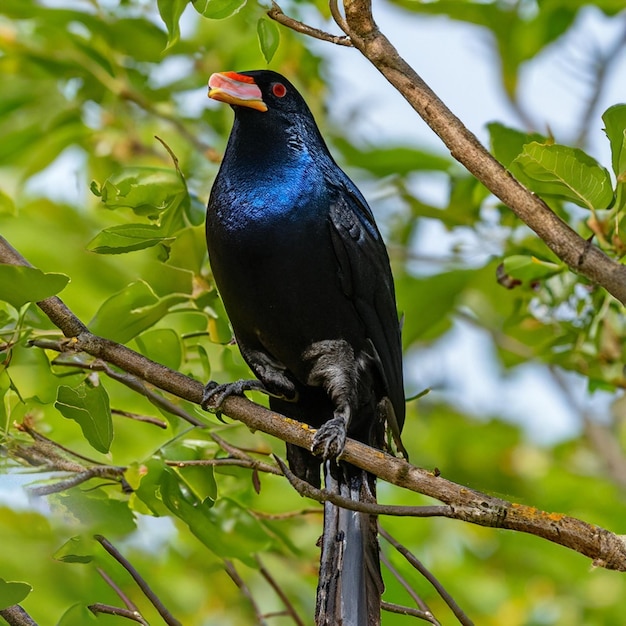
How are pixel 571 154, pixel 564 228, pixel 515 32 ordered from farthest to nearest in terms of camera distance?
pixel 515 32 → pixel 571 154 → pixel 564 228

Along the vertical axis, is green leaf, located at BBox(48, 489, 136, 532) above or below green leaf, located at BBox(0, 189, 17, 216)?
below

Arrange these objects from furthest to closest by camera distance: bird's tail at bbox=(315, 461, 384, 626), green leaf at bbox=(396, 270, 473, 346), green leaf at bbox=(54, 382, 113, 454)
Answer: green leaf at bbox=(396, 270, 473, 346), bird's tail at bbox=(315, 461, 384, 626), green leaf at bbox=(54, 382, 113, 454)

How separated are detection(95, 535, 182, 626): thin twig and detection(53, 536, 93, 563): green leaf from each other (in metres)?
0.08

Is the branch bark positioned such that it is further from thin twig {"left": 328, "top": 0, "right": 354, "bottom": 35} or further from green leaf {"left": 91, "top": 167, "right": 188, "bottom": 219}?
thin twig {"left": 328, "top": 0, "right": 354, "bottom": 35}

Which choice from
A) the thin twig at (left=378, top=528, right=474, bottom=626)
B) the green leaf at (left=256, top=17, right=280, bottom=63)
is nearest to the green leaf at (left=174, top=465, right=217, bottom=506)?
the thin twig at (left=378, top=528, right=474, bottom=626)

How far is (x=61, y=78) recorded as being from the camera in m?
3.95

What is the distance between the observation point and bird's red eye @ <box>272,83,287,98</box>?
290 centimetres

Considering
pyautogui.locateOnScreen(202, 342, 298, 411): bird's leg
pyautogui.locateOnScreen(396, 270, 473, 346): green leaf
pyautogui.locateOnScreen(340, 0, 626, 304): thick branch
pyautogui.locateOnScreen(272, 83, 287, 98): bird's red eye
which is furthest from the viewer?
pyautogui.locateOnScreen(396, 270, 473, 346): green leaf

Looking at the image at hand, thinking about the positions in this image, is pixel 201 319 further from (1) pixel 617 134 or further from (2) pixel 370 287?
(1) pixel 617 134

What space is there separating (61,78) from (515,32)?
1.87m

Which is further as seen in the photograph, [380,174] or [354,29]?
[380,174]

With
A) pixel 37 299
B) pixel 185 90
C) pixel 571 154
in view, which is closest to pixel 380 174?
pixel 185 90

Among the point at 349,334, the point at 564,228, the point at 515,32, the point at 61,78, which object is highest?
the point at 515,32

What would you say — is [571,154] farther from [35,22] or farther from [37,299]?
[35,22]
